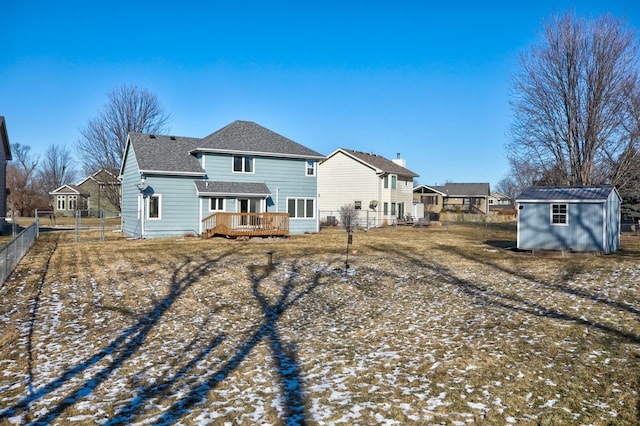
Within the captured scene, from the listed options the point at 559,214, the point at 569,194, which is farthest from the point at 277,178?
the point at 569,194

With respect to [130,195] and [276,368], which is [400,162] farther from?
[276,368]

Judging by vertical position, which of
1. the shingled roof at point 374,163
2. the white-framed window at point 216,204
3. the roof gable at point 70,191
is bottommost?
the white-framed window at point 216,204

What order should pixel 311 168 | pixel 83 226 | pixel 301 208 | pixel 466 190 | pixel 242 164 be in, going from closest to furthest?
pixel 242 164 < pixel 301 208 < pixel 311 168 < pixel 83 226 < pixel 466 190

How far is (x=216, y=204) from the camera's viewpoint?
30.3 meters

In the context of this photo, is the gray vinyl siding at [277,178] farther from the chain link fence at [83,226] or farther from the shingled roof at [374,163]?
the shingled roof at [374,163]

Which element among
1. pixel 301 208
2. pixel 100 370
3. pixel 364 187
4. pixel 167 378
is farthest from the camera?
pixel 364 187

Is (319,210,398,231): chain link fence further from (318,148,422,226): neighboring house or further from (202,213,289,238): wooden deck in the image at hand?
(202,213,289,238): wooden deck

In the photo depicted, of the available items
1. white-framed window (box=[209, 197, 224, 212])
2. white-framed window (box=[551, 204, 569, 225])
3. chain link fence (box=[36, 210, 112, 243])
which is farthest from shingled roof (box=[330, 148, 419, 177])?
white-framed window (box=[551, 204, 569, 225])

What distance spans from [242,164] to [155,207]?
6.10m

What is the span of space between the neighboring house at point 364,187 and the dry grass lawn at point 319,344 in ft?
90.6

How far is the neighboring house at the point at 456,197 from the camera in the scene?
237 ft

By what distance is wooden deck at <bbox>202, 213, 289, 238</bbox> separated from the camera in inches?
1096

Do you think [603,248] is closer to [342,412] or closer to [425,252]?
[425,252]

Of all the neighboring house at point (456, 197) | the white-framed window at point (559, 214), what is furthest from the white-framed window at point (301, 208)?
the neighboring house at point (456, 197)
